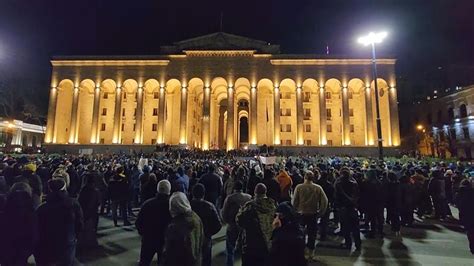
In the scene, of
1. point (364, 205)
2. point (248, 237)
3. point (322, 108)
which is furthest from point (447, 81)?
point (248, 237)

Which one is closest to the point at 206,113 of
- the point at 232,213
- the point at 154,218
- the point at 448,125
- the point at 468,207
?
the point at 468,207

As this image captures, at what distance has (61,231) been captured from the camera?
4.11 m

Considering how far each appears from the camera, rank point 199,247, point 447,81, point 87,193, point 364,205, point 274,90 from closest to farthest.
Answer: point 199,247 < point 87,193 < point 364,205 < point 274,90 < point 447,81

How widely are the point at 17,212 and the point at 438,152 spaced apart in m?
55.8

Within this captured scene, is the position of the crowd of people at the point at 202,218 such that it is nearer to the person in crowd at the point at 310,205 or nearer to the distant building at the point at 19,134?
the person in crowd at the point at 310,205

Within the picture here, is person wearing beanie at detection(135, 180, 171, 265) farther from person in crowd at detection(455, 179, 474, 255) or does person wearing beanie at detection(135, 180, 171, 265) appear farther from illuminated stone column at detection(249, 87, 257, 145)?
illuminated stone column at detection(249, 87, 257, 145)

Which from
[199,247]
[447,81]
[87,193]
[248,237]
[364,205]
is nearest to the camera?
[199,247]

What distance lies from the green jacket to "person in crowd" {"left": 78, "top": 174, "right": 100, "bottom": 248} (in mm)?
4397

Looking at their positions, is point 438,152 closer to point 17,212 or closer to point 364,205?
point 364,205

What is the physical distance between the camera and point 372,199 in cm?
802

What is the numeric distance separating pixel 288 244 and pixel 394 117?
43.6 meters

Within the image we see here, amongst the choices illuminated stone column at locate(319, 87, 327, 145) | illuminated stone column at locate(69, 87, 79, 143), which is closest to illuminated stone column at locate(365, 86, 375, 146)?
illuminated stone column at locate(319, 87, 327, 145)

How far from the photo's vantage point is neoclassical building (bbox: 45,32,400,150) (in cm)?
4097

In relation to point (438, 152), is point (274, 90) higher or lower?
higher
